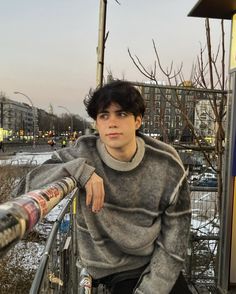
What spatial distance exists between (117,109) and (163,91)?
2.99 metres

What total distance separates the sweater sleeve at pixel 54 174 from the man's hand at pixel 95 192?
29 millimetres

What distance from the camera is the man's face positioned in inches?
74.9

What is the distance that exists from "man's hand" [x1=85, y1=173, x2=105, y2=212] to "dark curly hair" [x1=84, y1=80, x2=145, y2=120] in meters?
0.37

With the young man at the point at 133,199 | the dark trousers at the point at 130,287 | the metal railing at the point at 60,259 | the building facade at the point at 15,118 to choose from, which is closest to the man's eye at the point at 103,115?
the young man at the point at 133,199

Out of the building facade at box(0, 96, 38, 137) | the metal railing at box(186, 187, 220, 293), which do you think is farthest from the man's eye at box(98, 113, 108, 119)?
the building facade at box(0, 96, 38, 137)

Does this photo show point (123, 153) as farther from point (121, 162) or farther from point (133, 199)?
point (133, 199)

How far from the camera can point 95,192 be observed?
1.77 m

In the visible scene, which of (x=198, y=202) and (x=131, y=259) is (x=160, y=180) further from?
(x=198, y=202)

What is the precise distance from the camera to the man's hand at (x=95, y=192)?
1.77 metres

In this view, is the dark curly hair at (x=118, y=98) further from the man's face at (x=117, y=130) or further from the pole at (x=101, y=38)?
the pole at (x=101, y=38)

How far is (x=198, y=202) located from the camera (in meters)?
5.36

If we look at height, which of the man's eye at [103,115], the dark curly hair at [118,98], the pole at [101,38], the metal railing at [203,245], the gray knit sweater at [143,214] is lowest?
the metal railing at [203,245]

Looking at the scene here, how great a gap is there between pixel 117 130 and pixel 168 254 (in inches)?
24.7

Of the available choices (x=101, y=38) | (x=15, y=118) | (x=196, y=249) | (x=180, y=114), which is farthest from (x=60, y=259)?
(x=15, y=118)
